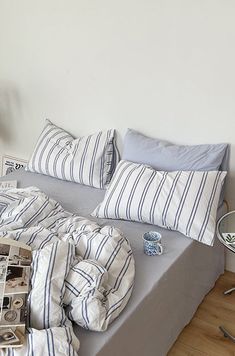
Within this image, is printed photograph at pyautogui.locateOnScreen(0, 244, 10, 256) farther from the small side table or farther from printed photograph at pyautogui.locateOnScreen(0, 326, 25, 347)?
the small side table

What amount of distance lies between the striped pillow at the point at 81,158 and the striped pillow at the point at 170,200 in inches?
13.9

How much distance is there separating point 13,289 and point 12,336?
169 millimetres

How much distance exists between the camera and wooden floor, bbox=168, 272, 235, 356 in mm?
1830

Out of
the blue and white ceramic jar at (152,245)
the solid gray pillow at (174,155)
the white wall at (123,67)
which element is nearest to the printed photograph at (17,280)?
the blue and white ceramic jar at (152,245)

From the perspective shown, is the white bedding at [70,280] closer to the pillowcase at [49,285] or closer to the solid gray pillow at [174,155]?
the pillowcase at [49,285]

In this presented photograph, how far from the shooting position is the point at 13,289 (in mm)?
1356

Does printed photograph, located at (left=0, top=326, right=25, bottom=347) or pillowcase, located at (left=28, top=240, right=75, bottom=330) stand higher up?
pillowcase, located at (left=28, top=240, right=75, bottom=330)

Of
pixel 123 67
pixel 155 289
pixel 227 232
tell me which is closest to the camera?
pixel 155 289

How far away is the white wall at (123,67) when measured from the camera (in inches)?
80.3

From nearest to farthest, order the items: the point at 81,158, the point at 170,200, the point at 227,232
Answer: the point at 227,232 < the point at 170,200 < the point at 81,158

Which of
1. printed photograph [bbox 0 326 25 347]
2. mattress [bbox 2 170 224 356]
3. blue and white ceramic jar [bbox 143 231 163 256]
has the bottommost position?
mattress [bbox 2 170 224 356]

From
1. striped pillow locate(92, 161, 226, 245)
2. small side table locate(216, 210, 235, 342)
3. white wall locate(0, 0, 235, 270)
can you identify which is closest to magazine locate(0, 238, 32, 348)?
striped pillow locate(92, 161, 226, 245)

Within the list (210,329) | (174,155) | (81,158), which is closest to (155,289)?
(210,329)

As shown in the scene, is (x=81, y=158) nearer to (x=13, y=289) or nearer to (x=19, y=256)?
(x=19, y=256)
